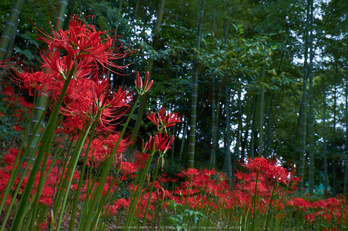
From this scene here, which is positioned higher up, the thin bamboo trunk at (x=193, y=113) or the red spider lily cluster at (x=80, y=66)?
the thin bamboo trunk at (x=193, y=113)

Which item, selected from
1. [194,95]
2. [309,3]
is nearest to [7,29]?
[194,95]

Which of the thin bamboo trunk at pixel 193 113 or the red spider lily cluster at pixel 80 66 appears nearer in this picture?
the red spider lily cluster at pixel 80 66

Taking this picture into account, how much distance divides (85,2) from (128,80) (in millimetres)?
4495

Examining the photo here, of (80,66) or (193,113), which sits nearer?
(80,66)

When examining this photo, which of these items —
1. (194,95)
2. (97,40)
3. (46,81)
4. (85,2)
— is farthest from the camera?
(194,95)

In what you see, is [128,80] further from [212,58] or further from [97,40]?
[97,40]

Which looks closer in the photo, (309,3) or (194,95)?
(194,95)

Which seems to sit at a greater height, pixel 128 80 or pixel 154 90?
pixel 128 80

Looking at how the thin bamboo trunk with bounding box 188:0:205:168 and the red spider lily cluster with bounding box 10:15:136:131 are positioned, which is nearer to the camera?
the red spider lily cluster with bounding box 10:15:136:131

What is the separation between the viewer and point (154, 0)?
715 cm

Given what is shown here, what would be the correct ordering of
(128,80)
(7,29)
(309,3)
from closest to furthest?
1. (7,29)
2. (309,3)
3. (128,80)

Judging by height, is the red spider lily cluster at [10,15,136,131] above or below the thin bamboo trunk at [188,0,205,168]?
below

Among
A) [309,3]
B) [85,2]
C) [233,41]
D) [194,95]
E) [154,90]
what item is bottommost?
[194,95]

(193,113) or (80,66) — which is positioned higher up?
(193,113)
